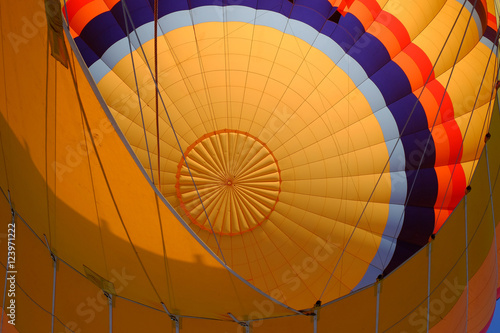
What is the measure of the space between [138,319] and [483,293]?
2.74m

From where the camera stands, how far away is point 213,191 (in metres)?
7.03

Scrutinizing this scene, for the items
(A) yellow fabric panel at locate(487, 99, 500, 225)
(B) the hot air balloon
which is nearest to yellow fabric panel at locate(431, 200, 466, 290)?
(A) yellow fabric panel at locate(487, 99, 500, 225)

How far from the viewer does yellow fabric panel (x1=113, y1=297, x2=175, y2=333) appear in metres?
4.52

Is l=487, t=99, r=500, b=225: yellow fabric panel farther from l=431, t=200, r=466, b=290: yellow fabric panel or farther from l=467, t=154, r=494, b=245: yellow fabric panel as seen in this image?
l=431, t=200, r=466, b=290: yellow fabric panel

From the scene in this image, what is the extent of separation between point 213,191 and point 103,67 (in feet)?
5.58

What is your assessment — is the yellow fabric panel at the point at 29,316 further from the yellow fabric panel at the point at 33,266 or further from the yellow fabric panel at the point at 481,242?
the yellow fabric panel at the point at 481,242

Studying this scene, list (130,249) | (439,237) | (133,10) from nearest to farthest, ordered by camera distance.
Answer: (130,249) → (439,237) → (133,10)

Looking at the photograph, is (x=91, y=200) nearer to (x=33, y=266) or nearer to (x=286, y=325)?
(x=33, y=266)

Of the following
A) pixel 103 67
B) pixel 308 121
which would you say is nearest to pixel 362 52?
pixel 308 121

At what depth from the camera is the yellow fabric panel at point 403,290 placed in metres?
4.84

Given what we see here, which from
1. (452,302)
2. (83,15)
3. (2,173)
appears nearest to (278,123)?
(83,15)

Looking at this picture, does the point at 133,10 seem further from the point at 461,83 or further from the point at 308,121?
the point at 461,83

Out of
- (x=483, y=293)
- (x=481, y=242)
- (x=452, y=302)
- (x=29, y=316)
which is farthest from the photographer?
(x=483, y=293)

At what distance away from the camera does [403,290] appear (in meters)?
4.91
